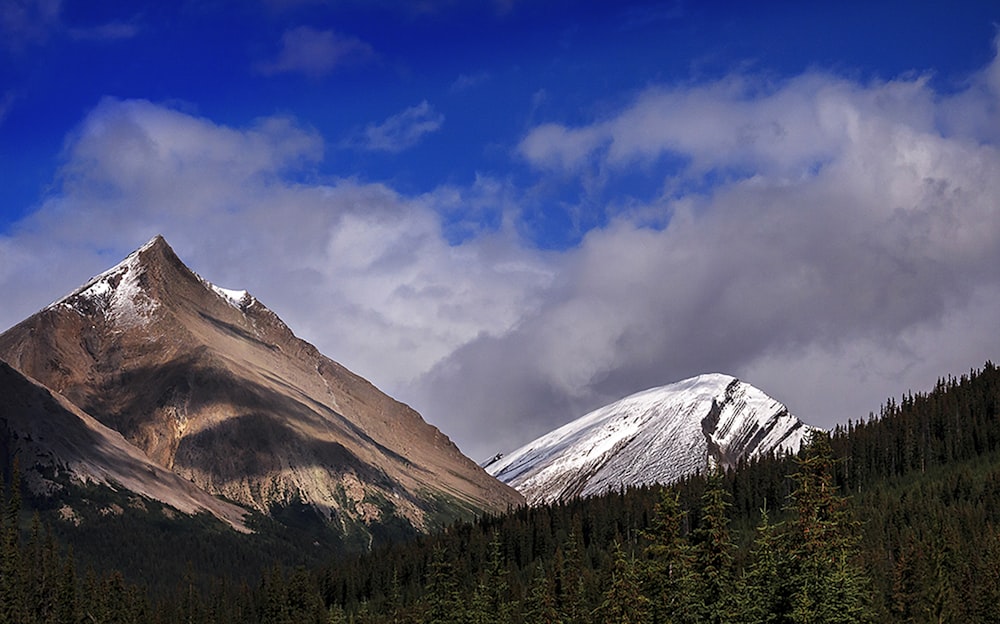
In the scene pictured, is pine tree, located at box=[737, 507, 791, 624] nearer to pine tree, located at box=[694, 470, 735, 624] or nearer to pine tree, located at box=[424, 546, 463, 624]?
pine tree, located at box=[694, 470, 735, 624]

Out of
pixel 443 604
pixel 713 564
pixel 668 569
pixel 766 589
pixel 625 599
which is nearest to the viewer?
pixel 766 589

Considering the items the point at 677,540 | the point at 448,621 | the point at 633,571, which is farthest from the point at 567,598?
the point at 677,540

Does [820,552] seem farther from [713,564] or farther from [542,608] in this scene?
[542,608]

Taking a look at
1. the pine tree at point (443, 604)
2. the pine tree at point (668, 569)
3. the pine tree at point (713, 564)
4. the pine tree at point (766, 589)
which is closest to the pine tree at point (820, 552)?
the pine tree at point (766, 589)

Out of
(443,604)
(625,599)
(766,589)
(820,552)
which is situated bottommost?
(766,589)

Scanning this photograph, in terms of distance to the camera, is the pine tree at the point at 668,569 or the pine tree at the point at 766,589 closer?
the pine tree at the point at 766,589

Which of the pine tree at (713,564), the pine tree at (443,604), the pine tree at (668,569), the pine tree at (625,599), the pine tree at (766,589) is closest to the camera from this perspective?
the pine tree at (766,589)

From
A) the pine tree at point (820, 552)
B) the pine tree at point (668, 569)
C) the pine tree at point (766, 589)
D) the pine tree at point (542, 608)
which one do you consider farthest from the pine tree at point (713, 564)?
the pine tree at point (542, 608)

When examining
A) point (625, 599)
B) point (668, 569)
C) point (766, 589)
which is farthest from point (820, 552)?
point (625, 599)

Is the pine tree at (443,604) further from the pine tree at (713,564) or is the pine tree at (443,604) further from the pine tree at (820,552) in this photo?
the pine tree at (820,552)

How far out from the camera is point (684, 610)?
81562 millimetres

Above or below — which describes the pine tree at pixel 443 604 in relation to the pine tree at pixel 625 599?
above

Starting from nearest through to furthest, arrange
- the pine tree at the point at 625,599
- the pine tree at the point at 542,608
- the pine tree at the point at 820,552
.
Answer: the pine tree at the point at 820,552
the pine tree at the point at 625,599
the pine tree at the point at 542,608

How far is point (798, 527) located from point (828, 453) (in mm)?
6098
